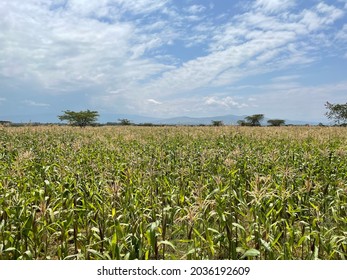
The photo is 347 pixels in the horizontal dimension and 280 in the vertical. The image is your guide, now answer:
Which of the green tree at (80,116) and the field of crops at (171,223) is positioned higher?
the green tree at (80,116)

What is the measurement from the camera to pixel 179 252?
187 inches

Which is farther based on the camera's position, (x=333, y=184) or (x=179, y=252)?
(x=333, y=184)

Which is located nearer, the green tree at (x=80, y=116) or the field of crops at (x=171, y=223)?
the field of crops at (x=171, y=223)

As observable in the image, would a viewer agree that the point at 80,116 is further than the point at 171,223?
Yes

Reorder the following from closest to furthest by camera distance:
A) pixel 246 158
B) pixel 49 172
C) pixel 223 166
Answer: pixel 49 172 < pixel 223 166 < pixel 246 158

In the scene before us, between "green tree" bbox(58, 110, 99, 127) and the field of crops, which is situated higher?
"green tree" bbox(58, 110, 99, 127)

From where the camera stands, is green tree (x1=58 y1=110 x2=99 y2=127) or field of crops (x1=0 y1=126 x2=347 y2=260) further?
green tree (x1=58 y1=110 x2=99 y2=127)

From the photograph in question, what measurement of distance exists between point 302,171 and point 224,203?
374 centimetres

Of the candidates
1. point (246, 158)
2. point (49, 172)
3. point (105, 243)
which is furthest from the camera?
point (246, 158)

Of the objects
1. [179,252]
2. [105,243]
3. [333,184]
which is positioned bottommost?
[179,252]
